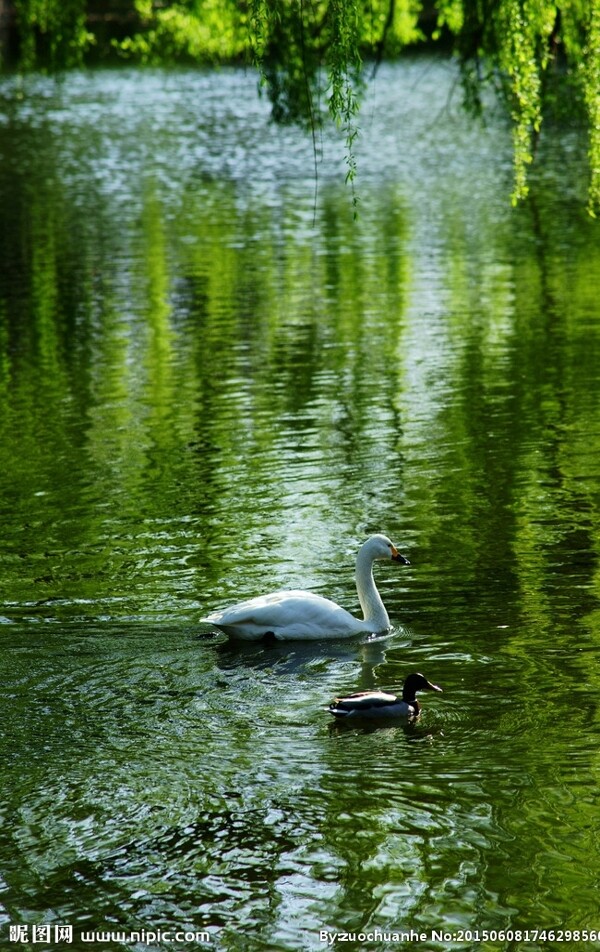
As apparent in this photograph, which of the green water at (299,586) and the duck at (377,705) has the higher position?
the duck at (377,705)

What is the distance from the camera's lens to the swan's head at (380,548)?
31.3 feet

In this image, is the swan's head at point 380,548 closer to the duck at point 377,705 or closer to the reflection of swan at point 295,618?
the reflection of swan at point 295,618

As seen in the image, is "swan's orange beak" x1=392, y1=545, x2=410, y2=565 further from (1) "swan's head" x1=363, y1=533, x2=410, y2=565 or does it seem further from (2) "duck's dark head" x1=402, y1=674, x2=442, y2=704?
(2) "duck's dark head" x1=402, y1=674, x2=442, y2=704

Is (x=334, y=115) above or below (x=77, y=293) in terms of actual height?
above

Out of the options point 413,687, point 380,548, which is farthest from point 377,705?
point 380,548

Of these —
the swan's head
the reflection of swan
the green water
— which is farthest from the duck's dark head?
the swan's head

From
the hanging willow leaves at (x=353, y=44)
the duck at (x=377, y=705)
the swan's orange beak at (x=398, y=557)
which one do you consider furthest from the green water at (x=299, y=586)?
the hanging willow leaves at (x=353, y=44)

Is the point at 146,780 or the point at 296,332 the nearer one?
the point at 146,780

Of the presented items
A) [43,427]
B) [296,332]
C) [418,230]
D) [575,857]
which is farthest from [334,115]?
[418,230]

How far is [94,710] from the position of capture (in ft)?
26.1

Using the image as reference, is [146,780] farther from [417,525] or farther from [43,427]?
[43,427]

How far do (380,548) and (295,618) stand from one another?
92 cm

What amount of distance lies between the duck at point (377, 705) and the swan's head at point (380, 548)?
1.79 m

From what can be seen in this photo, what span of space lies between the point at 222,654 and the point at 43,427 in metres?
6.62
